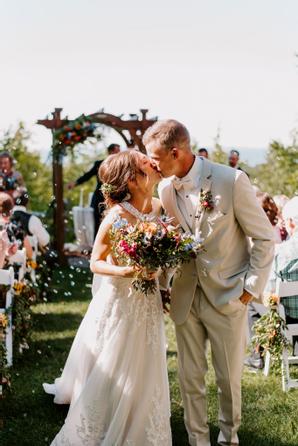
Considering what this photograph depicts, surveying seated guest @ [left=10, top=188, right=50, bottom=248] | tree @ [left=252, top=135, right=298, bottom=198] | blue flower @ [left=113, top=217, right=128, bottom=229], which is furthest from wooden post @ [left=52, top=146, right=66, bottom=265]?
blue flower @ [left=113, top=217, right=128, bottom=229]

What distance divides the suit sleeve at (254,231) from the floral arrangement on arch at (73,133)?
31.6ft

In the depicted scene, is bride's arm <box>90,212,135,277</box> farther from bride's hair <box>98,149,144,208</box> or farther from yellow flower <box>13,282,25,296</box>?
yellow flower <box>13,282,25,296</box>

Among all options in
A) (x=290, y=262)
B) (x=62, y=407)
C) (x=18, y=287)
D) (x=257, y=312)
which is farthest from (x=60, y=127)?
(x=62, y=407)

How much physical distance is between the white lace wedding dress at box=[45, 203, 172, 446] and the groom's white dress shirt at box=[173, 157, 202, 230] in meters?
0.54

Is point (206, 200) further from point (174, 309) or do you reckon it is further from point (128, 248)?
point (174, 309)

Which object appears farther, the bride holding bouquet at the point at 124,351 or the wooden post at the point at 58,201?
the wooden post at the point at 58,201

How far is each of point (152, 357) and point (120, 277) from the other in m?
0.51

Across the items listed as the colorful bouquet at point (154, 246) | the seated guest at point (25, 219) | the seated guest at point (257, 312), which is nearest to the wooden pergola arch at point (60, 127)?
the seated guest at point (25, 219)

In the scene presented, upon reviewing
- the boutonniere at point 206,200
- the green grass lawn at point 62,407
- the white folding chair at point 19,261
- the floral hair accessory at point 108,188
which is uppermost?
the floral hair accessory at point 108,188

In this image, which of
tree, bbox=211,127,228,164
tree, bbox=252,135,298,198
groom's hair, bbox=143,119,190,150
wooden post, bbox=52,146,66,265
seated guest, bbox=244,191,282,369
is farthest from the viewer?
tree, bbox=211,127,228,164

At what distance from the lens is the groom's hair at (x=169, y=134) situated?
3828mm

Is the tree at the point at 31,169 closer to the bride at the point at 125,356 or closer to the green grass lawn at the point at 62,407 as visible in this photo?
the green grass lawn at the point at 62,407

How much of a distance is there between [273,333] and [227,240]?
6.48 feet

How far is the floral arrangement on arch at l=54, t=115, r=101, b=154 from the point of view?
13374 mm
